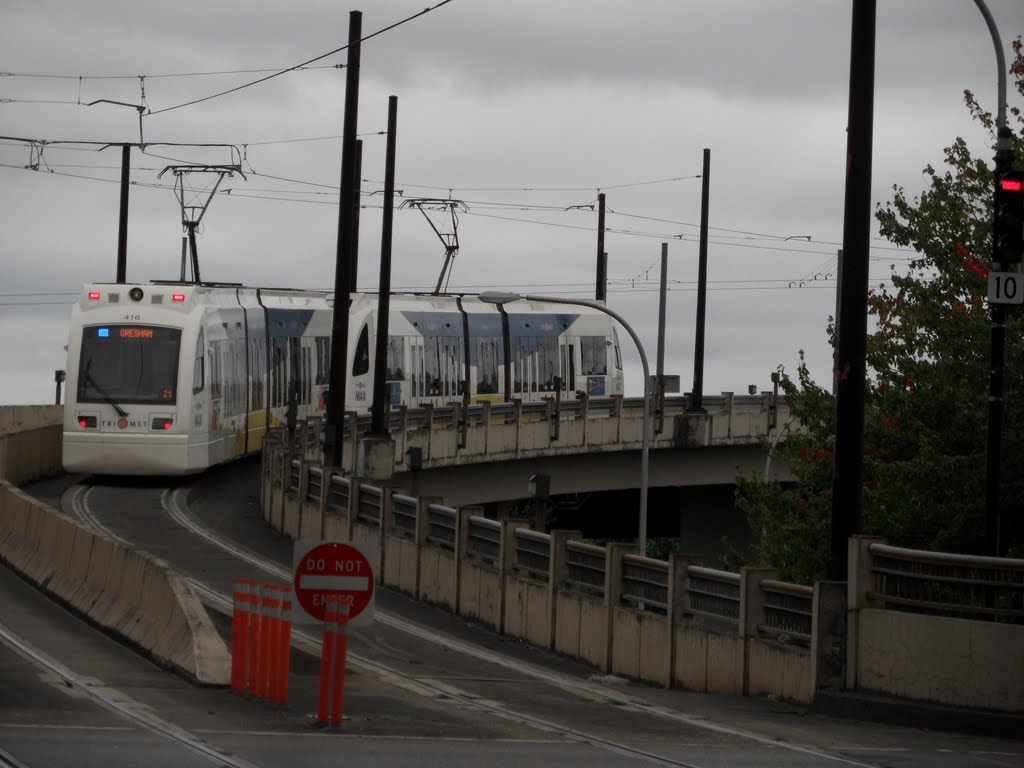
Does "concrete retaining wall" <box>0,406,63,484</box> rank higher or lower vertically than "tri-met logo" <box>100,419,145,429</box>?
lower

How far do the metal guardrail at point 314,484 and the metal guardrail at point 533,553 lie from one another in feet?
27.6

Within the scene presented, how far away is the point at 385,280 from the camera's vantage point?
41.6m

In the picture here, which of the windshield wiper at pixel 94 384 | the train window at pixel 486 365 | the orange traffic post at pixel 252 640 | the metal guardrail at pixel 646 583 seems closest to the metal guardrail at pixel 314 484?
the windshield wiper at pixel 94 384

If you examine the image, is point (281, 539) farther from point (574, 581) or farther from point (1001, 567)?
point (1001, 567)

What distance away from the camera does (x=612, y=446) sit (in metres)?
50.5

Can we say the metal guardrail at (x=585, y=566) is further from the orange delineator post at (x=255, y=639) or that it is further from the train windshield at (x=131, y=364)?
the train windshield at (x=131, y=364)

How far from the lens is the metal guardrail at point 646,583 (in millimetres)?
19922

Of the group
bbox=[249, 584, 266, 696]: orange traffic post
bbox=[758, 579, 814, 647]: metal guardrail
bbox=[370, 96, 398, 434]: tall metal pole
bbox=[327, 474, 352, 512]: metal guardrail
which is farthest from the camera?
bbox=[370, 96, 398, 434]: tall metal pole

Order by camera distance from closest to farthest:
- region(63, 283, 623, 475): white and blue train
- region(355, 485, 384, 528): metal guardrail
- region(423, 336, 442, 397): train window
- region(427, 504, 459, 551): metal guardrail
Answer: region(427, 504, 459, 551): metal guardrail
region(355, 485, 384, 528): metal guardrail
region(63, 283, 623, 475): white and blue train
region(423, 336, 442, 397): train window

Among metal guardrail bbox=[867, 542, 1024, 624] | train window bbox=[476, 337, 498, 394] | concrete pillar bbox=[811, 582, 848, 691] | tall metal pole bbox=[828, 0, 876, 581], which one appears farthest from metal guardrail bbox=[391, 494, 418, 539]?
train window bbox=[476, 337, 498, 394]

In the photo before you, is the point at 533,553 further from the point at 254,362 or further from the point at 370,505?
the point at 254,362

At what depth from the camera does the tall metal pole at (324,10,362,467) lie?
3450cm

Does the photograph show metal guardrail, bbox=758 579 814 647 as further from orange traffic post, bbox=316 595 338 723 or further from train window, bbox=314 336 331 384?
train window, bbox=314 336 331 384

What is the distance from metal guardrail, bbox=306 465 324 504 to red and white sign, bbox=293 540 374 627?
1816 centimetres
